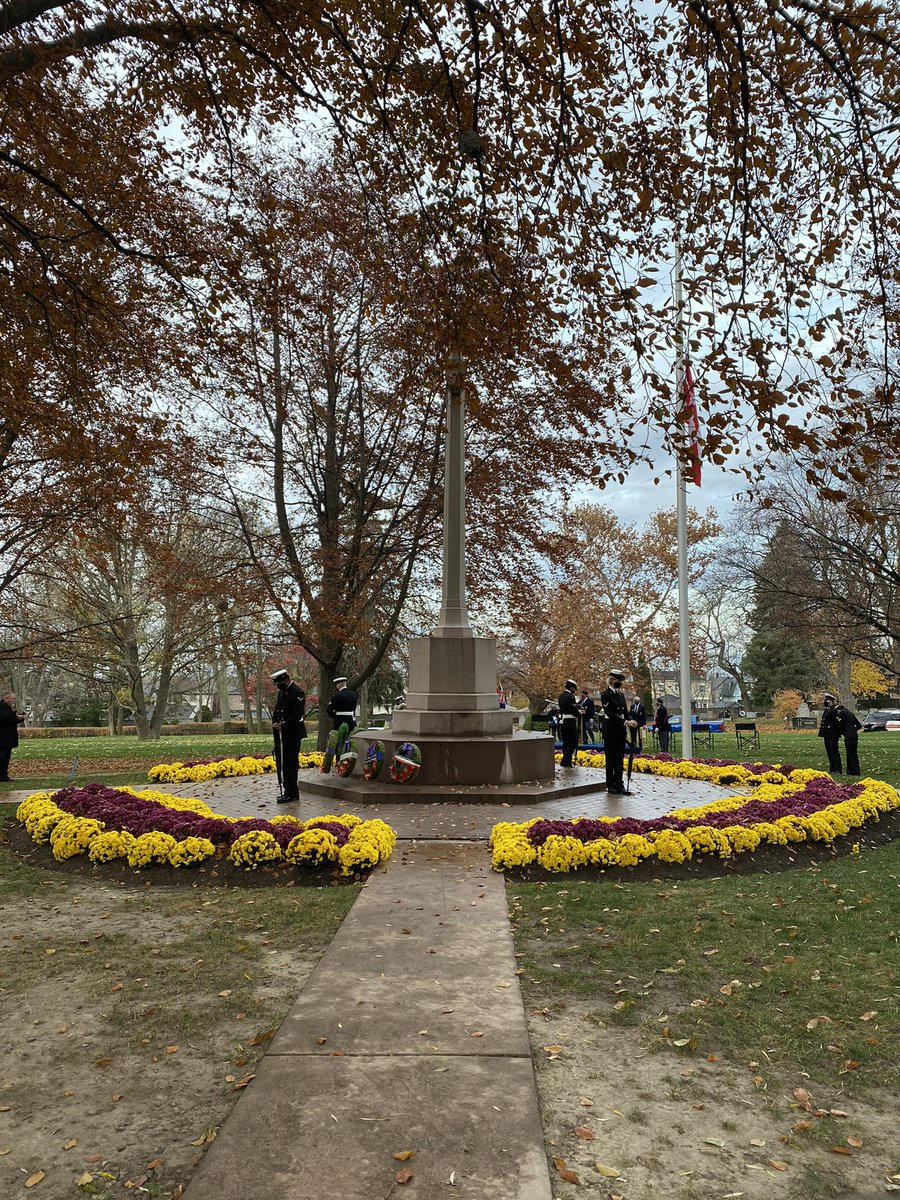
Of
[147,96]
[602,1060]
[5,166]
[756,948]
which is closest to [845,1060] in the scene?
[602,1060]

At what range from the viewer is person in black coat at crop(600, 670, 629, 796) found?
36.5 ft

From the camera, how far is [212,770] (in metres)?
14.5

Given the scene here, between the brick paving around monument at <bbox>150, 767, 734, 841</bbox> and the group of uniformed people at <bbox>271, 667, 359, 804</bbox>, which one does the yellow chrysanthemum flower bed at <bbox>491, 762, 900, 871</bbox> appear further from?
the group of uniformed people at <bbox>271, 667, 359, 804</bbox>

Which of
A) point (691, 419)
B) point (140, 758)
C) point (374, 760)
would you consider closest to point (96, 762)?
point (140, 758)

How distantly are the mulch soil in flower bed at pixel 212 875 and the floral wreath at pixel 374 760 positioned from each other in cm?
423

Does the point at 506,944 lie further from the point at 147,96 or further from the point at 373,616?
the point at 373,616

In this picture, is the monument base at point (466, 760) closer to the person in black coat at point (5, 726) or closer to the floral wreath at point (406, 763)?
the floral wreath at point (406, 763)

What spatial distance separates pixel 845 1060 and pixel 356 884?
167 inches

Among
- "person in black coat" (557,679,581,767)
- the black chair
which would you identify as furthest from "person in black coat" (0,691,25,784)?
the black chair

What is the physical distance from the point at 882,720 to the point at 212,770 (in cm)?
4948

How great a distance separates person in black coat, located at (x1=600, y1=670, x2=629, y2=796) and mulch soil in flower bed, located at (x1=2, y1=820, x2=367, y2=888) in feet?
16.5

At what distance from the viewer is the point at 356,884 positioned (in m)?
7.10

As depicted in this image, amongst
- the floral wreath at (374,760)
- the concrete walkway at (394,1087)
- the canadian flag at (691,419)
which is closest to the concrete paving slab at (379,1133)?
the concrete walkway at (394,1087)

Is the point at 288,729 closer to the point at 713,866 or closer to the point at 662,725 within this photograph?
the point at 713,866
